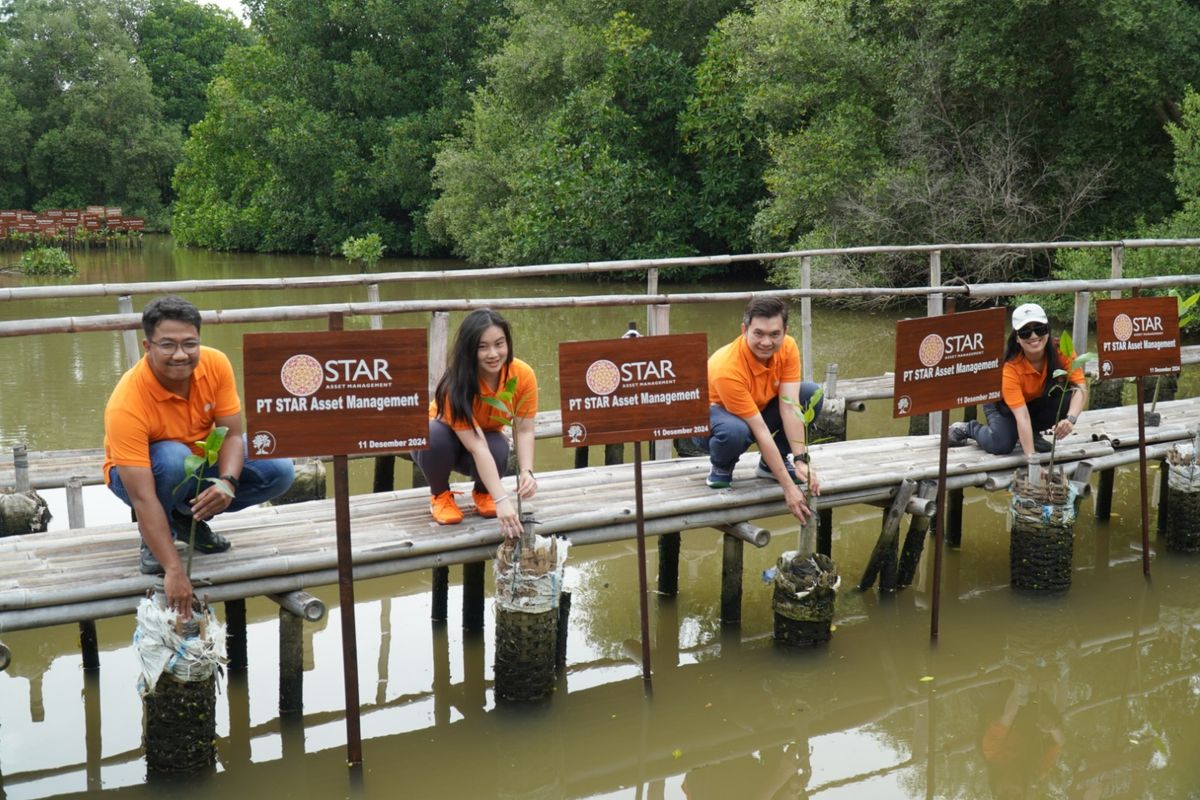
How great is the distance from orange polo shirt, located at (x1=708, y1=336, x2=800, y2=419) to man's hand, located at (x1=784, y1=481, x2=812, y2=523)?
1.28 feet

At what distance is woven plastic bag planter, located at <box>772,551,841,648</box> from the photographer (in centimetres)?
546

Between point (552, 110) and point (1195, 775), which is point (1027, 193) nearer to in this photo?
point (552, 110)

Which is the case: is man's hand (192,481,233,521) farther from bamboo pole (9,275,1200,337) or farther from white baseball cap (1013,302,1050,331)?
white baseball cap (1013,302,1050,331)

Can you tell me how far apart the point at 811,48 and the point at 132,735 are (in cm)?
1426

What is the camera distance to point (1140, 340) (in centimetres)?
629

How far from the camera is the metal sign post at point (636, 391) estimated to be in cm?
482

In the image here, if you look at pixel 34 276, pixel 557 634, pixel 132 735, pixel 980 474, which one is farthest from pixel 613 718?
pixel 34 276

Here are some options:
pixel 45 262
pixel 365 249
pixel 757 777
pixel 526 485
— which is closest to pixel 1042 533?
pixel 757 777

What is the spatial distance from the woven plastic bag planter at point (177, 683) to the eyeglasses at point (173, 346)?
0.86 m

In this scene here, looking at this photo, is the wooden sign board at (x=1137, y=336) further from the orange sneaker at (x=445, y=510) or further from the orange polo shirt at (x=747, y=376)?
the orange sneaker at (x=445, y=510)

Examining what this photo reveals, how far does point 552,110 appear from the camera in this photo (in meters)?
21.9

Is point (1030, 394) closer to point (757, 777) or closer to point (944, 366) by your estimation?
point (944, 366)

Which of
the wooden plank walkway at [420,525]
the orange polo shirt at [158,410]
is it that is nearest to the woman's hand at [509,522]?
the wooden plank walkway at [420,525]

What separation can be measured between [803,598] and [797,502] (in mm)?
433
